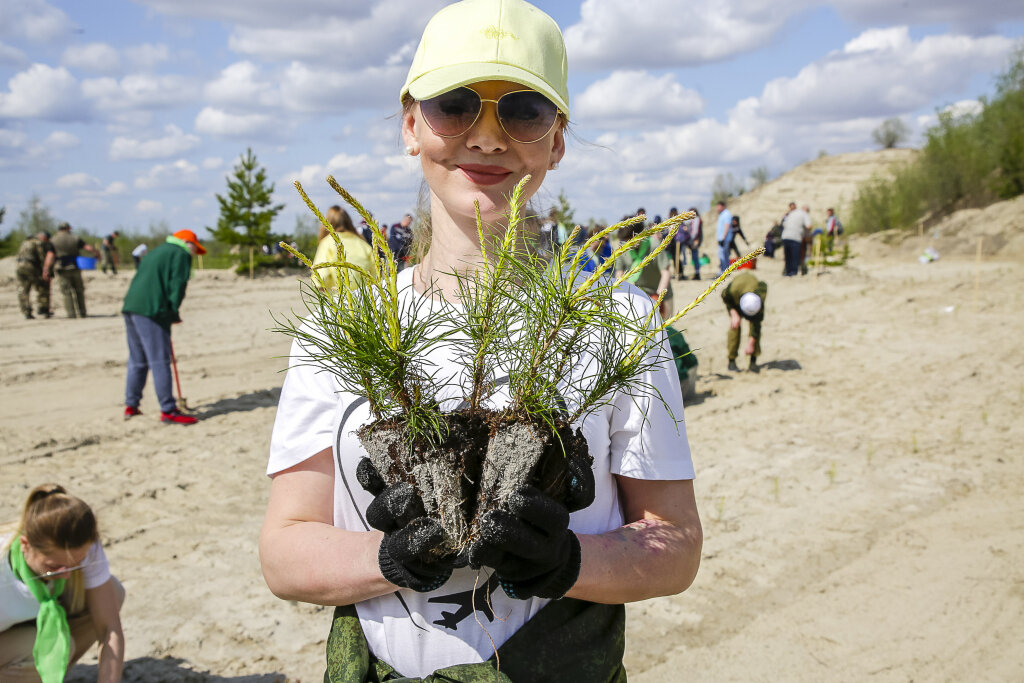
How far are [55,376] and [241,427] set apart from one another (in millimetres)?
4259

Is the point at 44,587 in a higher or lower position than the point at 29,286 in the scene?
lower

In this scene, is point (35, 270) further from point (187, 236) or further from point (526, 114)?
point (526, 114)

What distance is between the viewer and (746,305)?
8.77 metres

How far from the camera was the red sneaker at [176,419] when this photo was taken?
7.71m

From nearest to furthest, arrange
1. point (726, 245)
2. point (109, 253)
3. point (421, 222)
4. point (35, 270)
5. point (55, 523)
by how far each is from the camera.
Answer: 1. point (421, 222)
2. point (55, 523)
3. point (35, 270)
4. point (726, 245)
5. point (109, 253)

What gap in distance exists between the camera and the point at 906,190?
31.6 m

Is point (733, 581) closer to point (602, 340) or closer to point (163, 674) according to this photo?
point (163, 674)

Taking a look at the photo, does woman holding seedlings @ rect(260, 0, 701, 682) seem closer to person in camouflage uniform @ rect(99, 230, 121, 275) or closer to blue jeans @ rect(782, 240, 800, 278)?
blue jeans @ rect(782, 240, 800, 278)

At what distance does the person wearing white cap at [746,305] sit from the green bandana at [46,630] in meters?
7.43

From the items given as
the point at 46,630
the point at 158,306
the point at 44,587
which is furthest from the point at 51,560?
the point at 158,306

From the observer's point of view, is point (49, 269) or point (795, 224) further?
point (795, 224)

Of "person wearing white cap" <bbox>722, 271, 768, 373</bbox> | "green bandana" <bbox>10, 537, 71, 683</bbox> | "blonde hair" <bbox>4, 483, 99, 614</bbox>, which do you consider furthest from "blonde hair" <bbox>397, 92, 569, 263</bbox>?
"person wearing white cap" <bbox>722, 271, 768, 373</bbox>

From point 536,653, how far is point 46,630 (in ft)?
9.82

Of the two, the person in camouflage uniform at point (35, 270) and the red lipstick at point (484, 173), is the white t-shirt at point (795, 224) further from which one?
the red lipstick at point (484, 173)
